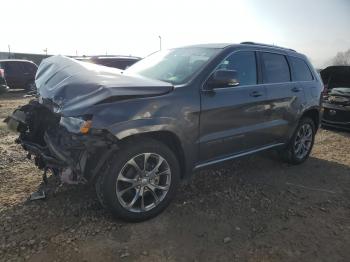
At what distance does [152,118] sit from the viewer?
361 centimetres

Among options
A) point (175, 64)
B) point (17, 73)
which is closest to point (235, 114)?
point (175, 64)

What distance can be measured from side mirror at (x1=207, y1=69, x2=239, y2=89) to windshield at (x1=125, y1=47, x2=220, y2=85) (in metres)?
0.21

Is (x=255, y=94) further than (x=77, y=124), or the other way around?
(x=255, y=94)

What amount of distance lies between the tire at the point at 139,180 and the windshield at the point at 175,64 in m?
0.87

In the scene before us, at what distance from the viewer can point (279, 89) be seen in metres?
5.22

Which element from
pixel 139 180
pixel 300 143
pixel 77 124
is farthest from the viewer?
pixel 300 143

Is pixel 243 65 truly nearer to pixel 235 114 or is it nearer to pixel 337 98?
pixel 235 114

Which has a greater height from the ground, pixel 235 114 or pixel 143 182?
pixel 235 114

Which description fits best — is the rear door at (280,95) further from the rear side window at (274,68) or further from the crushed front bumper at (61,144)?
the crushed front bumper at (61,144)

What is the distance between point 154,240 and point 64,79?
1.91m

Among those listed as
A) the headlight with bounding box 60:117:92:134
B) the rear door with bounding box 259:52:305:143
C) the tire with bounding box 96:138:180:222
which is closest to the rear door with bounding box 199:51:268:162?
the rear door with bounding box 259:52:305:143

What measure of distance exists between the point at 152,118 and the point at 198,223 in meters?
1.20

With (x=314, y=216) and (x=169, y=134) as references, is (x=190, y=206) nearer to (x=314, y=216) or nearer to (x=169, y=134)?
(x=169, y=134)

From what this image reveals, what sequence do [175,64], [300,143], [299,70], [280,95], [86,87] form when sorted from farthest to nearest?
1. [300,143]
2. [299,70]
3. [280,95]
4. [175,64]
5. [86,87]
